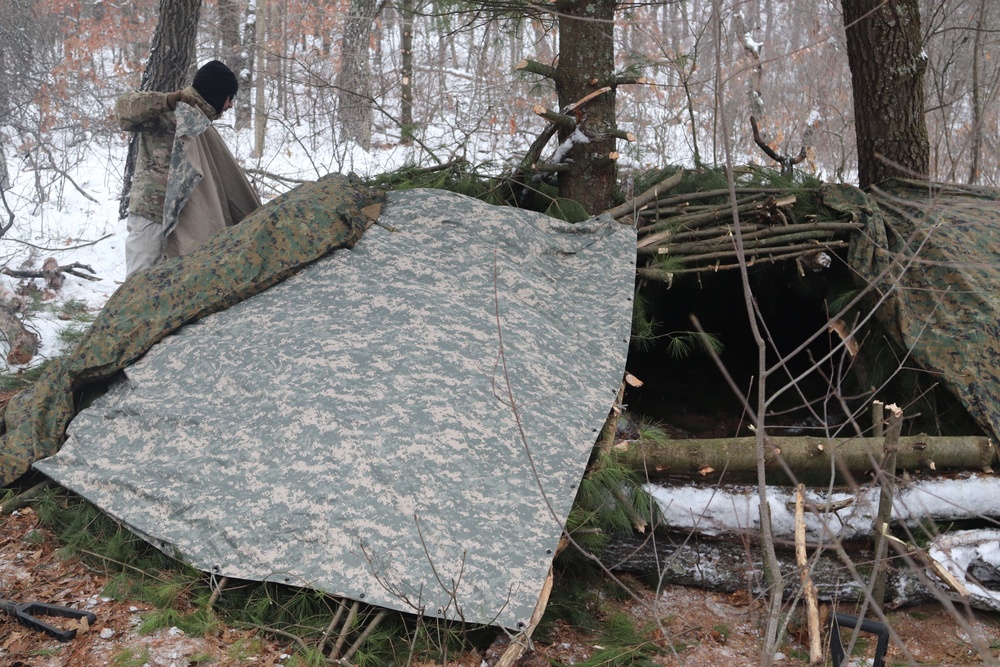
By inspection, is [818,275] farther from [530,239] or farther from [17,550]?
[17,550]

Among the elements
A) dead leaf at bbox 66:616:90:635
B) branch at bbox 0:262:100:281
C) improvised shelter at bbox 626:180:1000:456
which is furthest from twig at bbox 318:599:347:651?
branch at bbox 0:262:100:281

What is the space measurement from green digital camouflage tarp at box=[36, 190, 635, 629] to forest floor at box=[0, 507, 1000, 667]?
0.83 feet

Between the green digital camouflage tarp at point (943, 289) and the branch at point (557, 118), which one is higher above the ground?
the branch at point (557, 118)

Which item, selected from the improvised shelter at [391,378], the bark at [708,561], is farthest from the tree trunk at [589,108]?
the bark at [708,561]

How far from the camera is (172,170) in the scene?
4.33 meters

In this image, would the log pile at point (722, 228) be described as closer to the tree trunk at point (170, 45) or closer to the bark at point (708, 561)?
the bark at point (708, 561)

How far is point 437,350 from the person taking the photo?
350cm

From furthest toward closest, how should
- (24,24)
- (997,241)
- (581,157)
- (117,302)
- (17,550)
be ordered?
(24,24) < (581,157) < (997,241) < (117,302) < (17,550)

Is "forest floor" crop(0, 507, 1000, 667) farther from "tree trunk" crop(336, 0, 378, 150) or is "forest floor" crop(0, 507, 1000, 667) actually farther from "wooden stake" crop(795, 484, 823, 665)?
"tree trunk" crop(336, 0, 378, 150)

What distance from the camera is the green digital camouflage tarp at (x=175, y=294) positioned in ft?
12.2

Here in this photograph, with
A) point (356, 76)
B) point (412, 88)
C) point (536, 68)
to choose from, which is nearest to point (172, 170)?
point (536, 68)

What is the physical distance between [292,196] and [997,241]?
3546 mm

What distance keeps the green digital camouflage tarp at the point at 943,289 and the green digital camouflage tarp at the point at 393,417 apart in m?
1.21

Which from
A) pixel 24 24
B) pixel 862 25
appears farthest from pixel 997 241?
pixel 24 24
